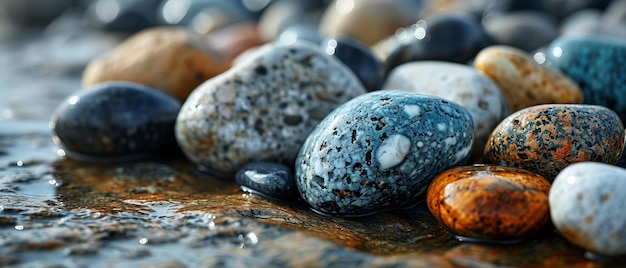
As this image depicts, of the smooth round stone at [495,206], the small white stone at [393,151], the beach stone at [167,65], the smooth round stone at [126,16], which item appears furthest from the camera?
the smooth round stone at [126,16]

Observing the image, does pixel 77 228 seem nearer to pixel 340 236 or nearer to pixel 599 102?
pixel 340 236

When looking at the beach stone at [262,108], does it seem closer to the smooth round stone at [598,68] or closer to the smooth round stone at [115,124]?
the smooth round stone at [115,124]

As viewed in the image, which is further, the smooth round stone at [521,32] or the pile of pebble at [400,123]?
the smooth round stone at [521,32]

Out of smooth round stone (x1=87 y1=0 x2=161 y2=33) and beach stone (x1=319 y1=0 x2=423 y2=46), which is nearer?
beach stone (x1=319 y1=0 x2=423 y2=46)

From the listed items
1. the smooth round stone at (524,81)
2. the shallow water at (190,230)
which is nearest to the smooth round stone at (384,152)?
the shallow water at (190,230)

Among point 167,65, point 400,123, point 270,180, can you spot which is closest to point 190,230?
point 270,180

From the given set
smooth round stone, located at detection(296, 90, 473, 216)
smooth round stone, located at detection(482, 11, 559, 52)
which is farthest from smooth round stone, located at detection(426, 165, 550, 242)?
smooth round stone, located at detection(482, 11, 559, 52)

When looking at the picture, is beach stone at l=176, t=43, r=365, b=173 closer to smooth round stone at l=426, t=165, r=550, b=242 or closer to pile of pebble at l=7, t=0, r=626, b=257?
pile of pebble at l=7, t=0, r=626, b=257
